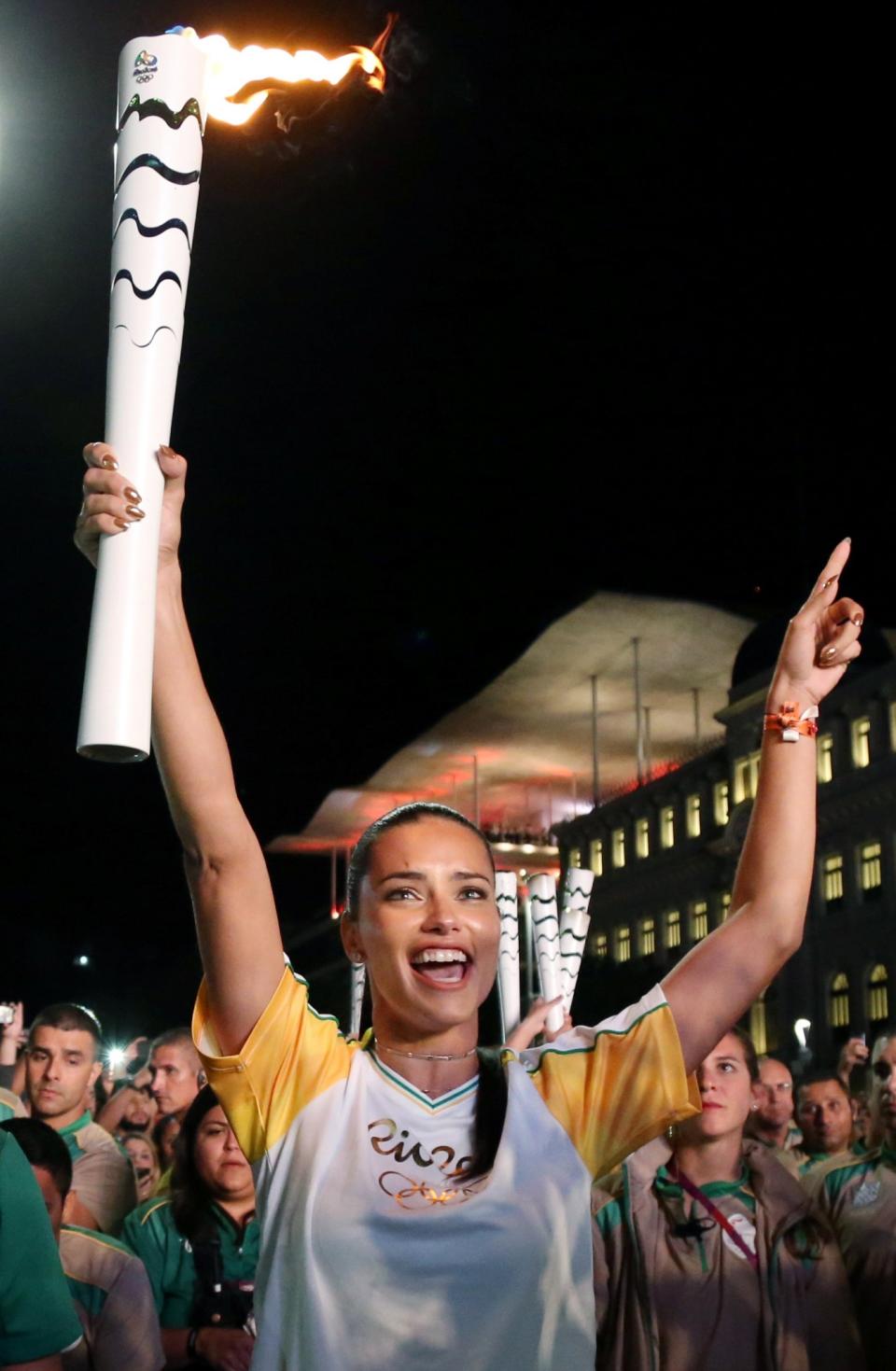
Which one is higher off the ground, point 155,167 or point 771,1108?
point 155,167

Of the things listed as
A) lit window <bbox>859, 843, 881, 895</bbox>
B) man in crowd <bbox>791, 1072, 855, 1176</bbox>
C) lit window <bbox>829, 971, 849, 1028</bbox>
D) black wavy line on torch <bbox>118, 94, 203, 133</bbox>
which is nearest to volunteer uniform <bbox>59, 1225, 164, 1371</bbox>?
black wavy line on torch <bbox>118, 94, 203, 133</bbox>

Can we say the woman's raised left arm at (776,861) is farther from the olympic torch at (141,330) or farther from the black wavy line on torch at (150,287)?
the black wavy line on torch at (150,287)

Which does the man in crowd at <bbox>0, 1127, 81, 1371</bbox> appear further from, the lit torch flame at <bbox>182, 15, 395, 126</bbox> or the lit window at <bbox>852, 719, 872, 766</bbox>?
the lit window at <bbox>852, 719, 872, 766</bbox>

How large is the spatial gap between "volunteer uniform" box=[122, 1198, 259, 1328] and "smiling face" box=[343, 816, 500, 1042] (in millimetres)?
2844

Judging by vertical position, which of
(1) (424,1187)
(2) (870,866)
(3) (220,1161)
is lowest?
(3) (220,1161)

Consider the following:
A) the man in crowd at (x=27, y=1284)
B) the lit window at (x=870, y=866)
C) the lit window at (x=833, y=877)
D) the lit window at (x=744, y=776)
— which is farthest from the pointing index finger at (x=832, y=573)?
the lit window at (x=744, y=776)

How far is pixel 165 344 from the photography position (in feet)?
8.09

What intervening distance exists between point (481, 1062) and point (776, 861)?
0.68m

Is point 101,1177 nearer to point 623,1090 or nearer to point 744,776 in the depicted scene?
point 623,1090

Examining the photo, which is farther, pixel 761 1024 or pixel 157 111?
pixel 761 1024

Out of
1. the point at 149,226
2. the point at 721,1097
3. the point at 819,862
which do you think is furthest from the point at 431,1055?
the point at 819,862

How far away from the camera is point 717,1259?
468 centimetres

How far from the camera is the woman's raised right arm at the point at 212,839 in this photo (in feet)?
8.56

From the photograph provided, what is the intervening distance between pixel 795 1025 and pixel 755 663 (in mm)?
10967
